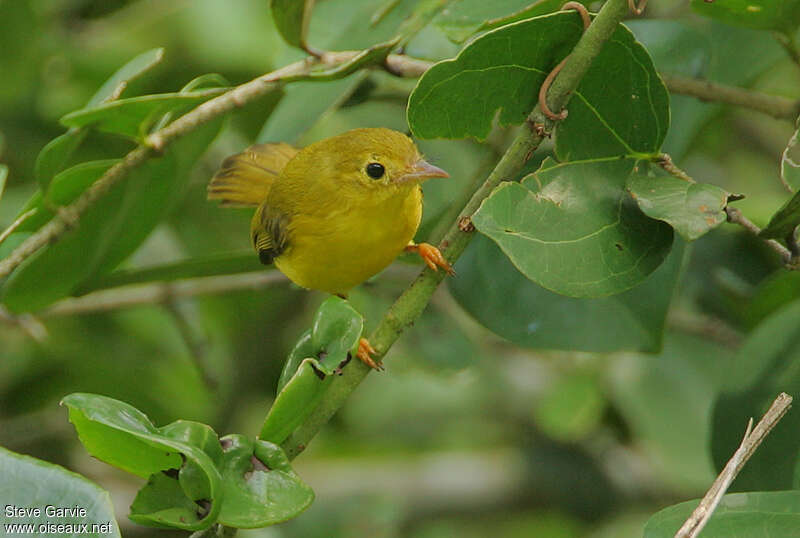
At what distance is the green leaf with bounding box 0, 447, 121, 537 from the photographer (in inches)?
57.0

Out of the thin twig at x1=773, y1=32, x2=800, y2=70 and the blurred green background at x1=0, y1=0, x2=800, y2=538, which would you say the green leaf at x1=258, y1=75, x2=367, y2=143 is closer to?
the blurred green background at x1=0, y1=0, x2=800, y2=538

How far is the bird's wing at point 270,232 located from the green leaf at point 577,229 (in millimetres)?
1173

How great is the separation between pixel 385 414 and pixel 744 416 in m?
2.74

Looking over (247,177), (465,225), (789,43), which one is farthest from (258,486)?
(247,177)

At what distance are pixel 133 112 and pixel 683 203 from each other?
3.15 ft

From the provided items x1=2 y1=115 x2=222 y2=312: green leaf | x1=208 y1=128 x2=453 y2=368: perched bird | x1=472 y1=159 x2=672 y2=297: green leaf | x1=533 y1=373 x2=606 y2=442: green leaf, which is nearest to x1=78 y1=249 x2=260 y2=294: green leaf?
x1=2 y1=115 x2=222 y2=312: green leaf

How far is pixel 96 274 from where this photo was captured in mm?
2262

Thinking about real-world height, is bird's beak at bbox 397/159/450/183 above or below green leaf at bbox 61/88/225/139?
below

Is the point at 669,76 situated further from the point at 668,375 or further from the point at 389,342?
the point at 668,375

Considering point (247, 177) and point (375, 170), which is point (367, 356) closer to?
point (375, 170)

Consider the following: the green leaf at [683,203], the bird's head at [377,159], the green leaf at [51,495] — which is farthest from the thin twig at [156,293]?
the green leaf at [683,203]

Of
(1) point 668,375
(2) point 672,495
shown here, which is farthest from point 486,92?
(2) point 672,495

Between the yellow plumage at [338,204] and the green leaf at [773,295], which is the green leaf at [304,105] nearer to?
the yellow plumage at [338,204]

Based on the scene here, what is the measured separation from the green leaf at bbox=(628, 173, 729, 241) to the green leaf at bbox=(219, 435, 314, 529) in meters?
0.68
